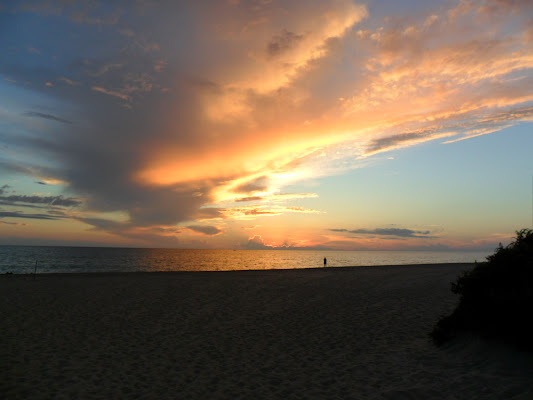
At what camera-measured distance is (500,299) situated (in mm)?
9023

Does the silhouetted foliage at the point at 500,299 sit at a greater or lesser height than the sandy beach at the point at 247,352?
greater

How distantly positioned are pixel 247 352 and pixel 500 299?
27.0ft

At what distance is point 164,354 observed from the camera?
1114cm

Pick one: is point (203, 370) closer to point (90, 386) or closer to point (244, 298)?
point (90, 386)

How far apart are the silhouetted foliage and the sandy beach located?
511 mm

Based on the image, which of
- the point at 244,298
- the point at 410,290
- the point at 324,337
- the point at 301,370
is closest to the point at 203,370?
the point at 301,370

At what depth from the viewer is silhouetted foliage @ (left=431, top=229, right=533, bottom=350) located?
8484mm

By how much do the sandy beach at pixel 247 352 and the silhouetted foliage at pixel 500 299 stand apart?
1.68 ft

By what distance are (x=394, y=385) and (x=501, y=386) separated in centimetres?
229

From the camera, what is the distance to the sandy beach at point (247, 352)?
8.00m

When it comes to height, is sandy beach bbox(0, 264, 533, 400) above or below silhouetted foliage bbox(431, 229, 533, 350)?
below

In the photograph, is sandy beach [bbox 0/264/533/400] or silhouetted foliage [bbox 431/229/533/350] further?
silhouetted foliage [bbox 431/229/533/350]

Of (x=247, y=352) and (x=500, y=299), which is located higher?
(x=500, y=299)

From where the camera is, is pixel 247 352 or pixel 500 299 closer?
pixel 500 299
